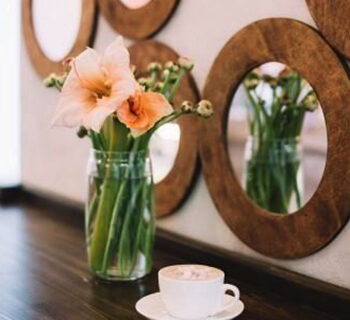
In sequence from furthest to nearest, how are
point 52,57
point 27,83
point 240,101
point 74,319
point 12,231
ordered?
point 27,83 → point 52,57 → point 12,231 → point 240,101 → point 74,319

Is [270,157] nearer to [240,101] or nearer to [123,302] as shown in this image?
[240,101]

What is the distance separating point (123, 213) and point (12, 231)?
532mm

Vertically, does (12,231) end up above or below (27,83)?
below

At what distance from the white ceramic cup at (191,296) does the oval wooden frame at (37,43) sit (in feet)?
3.06

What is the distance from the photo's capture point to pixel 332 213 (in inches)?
44.6

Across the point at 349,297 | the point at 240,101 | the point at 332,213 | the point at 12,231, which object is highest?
the point at 240,101

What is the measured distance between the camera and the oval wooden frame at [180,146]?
1.43 m

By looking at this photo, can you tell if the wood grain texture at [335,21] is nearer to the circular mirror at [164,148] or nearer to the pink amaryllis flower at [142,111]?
the pink amaryllis flower at [142,111]

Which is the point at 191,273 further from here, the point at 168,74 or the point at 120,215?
the point at 168,74

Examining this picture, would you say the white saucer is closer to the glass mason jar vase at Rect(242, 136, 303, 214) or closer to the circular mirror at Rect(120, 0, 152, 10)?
the glass mason jar vase at Rect(242, 136, 303, 214)

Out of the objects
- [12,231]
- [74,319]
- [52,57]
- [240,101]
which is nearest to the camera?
[74,319]

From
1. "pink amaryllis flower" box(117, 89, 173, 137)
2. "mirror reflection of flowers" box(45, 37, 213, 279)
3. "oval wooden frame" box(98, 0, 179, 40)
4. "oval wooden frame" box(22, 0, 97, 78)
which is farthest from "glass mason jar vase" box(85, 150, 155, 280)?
"oval wooden frame" box(22, 0, 97, 78)

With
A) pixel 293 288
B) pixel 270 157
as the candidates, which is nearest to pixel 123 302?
pixel 293 288

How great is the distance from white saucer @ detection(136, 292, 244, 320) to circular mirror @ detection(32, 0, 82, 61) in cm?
97
